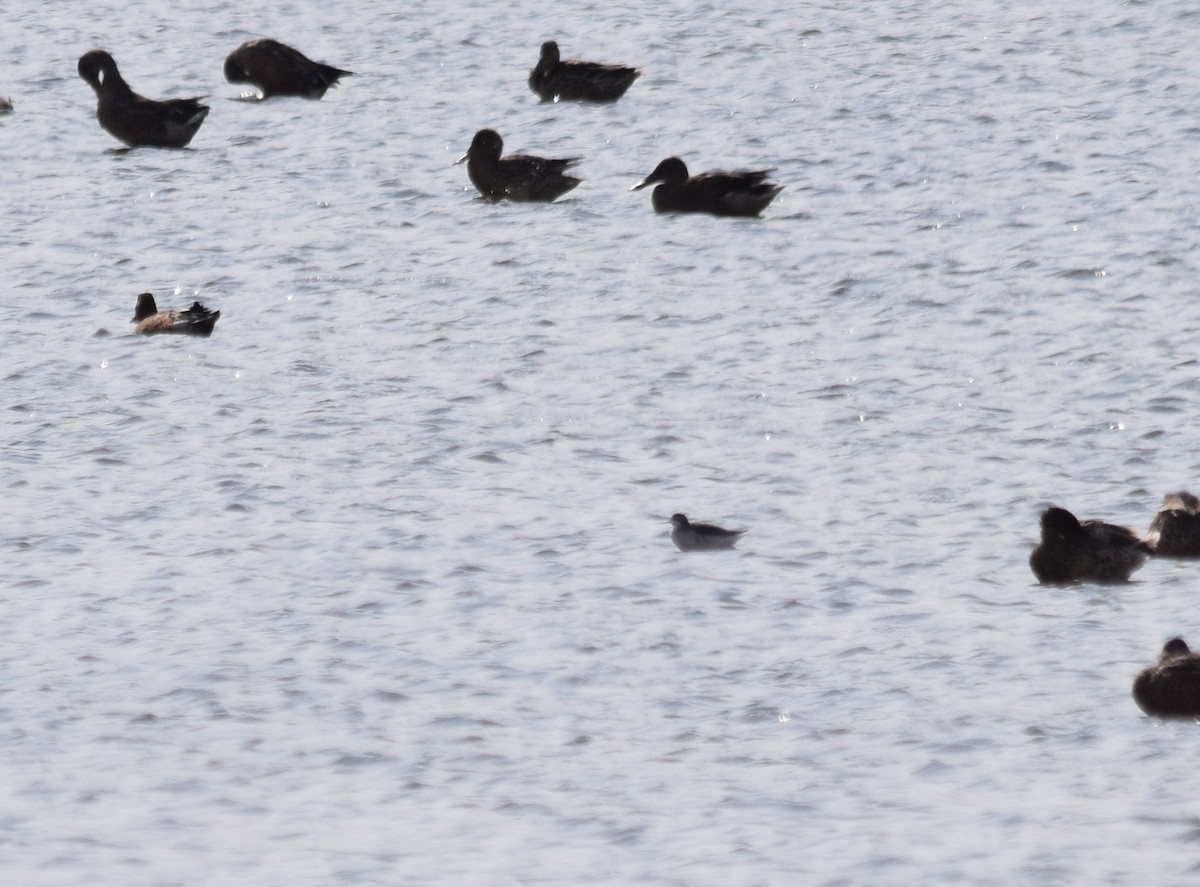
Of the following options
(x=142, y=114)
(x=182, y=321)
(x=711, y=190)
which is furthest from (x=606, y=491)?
(x=142, y=114)

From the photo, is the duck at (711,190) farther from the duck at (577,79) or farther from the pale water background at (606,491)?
the duck at (577,79)

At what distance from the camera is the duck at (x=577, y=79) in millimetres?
26453

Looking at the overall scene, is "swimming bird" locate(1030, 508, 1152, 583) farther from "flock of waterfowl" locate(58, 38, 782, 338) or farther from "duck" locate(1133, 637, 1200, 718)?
"flock of waterfowl" locate(58, 38, 782, 338)

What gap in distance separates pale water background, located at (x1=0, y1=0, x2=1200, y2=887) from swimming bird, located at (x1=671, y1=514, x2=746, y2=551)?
137mm

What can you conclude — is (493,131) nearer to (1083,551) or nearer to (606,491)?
(606,491)

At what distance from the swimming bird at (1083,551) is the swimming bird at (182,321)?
26.1ft

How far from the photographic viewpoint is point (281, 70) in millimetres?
28219

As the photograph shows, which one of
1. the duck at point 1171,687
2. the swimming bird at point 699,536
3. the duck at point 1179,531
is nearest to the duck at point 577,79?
the swimming bird at point 699,536

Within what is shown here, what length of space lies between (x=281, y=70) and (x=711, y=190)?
8.89 m

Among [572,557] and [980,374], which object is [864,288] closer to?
[980,374]

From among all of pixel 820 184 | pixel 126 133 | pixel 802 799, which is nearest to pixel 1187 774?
A: pixel 802 799

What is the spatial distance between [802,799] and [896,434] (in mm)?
5567

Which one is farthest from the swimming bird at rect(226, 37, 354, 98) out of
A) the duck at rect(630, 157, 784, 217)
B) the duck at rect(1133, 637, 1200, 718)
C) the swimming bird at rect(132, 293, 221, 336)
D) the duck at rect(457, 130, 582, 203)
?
the duck at rect(1133, 637, 1200, 718)

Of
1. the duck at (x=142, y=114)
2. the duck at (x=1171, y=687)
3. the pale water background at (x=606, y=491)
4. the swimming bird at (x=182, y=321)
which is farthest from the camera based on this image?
the duck at (x=142, y=114)
